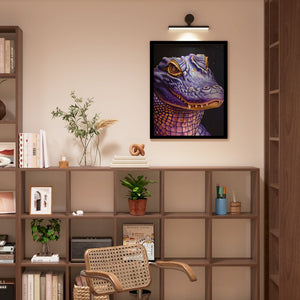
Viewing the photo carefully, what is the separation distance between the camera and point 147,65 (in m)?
4.80

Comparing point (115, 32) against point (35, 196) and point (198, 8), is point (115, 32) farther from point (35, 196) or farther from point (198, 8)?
point (35, 196)

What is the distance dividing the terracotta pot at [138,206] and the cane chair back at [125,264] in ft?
1.57

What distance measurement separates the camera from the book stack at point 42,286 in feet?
15.1

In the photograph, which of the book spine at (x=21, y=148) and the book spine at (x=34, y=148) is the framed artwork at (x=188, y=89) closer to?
the book spine at (x=34, y=148)

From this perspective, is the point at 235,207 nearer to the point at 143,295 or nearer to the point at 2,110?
→ the point at 143,295

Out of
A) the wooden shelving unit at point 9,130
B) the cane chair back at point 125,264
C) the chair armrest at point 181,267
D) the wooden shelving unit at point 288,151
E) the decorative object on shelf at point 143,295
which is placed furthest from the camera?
the wooden shelving unit at point 9,130

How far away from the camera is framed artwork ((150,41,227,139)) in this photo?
477cm

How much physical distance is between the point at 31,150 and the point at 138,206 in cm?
98

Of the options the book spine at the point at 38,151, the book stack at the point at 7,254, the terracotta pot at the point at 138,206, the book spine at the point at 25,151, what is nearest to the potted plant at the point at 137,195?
the terracotta pot at the point at 138,206

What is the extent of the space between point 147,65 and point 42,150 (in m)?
1.15

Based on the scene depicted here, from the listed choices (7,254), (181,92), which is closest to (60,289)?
(7,254)

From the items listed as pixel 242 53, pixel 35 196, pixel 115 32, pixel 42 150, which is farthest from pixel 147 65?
pixel 35 196

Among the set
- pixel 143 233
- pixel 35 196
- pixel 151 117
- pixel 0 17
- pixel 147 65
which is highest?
pixel 0 17

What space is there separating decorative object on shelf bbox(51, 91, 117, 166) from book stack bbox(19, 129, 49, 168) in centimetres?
28
